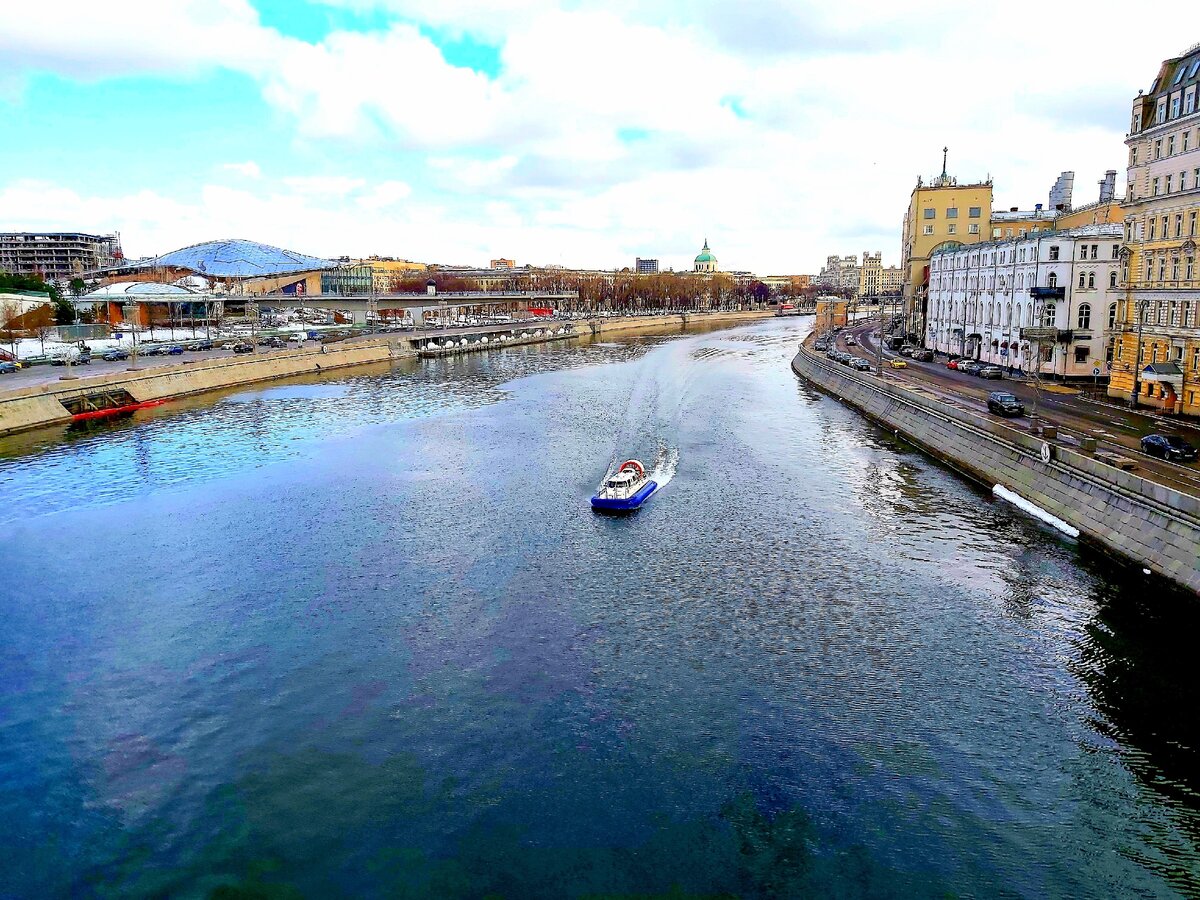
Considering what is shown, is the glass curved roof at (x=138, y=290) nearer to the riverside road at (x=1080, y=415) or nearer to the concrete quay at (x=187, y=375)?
the concrete quay at (x=187, y=375)

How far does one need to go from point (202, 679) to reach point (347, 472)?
23629 mm

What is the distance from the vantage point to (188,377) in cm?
7588

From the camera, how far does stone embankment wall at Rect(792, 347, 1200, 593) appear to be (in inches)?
1027

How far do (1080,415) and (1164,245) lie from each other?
9746mm

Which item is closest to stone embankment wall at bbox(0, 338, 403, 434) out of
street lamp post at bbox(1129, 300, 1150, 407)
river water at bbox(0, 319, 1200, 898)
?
river water at bbox(0, 319, 1200, 898)

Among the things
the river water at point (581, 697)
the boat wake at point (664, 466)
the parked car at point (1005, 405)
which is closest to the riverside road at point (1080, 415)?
the parked car at point (1005, 405)

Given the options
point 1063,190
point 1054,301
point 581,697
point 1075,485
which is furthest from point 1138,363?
point 1063,190

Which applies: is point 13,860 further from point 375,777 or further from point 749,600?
point 749,600

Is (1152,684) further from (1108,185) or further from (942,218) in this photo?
(942,218)

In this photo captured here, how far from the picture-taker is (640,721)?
2027cm

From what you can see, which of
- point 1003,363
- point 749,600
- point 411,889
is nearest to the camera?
point 411,889

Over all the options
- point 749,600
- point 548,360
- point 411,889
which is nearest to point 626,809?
point 411,889

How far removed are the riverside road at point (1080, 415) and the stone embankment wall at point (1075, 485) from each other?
5.19 feet

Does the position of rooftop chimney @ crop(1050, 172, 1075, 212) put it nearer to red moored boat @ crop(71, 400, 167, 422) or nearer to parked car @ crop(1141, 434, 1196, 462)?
parked car @ crop(1141, 434, 1196, 462)
